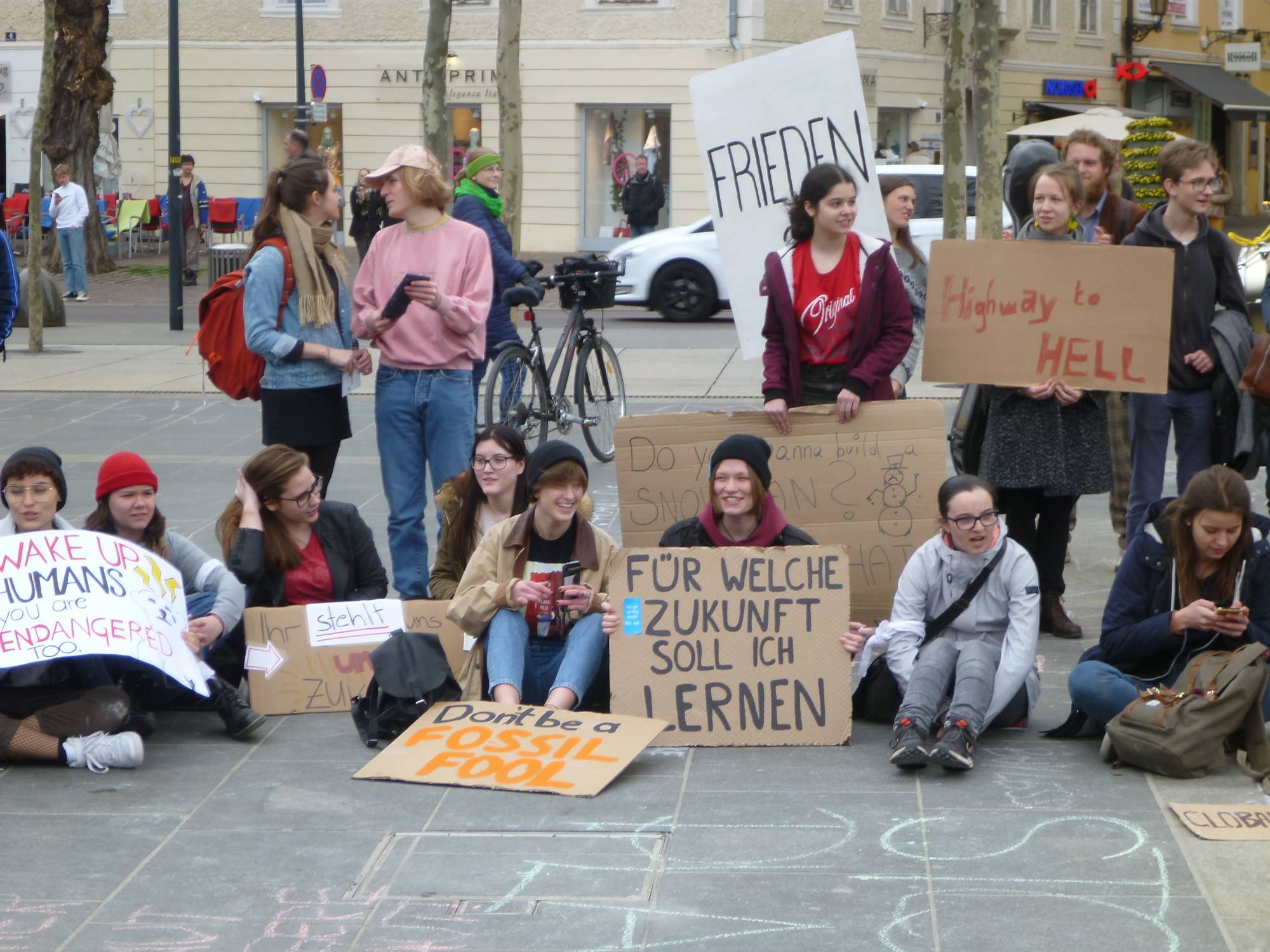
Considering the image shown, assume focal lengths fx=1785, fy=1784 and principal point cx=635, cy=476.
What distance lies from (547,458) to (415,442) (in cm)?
137

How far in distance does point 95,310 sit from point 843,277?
54.5ft

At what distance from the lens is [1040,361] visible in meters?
6.32

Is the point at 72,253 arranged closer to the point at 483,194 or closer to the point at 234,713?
the point at 483,194

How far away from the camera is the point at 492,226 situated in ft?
30.8

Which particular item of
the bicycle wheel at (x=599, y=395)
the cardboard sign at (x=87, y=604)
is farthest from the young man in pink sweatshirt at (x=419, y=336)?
the bicycle wheel at (x=599, y=395)

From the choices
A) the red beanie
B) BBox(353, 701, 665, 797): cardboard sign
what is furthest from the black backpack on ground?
the red beanie

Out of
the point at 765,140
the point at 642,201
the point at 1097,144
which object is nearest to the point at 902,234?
the point at 765,140

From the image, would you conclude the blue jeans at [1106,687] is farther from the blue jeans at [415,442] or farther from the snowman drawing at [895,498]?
the blue jeans at [415,442]

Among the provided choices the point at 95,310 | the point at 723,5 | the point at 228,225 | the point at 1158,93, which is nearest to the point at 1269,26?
the point at 1158,93

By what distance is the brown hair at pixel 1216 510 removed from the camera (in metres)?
4.94

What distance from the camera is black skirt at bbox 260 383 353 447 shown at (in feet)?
21.4

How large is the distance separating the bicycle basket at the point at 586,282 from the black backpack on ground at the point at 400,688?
186 inches

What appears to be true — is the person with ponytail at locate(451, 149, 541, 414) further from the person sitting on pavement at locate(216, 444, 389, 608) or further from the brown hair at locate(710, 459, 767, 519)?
the brown hair at locate(710, 459, 767, 519)

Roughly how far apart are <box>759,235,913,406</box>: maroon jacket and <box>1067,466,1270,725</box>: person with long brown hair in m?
1.17
